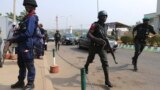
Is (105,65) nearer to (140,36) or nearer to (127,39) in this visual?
(140,36)

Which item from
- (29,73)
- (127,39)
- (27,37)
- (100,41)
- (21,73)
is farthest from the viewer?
(127,39)

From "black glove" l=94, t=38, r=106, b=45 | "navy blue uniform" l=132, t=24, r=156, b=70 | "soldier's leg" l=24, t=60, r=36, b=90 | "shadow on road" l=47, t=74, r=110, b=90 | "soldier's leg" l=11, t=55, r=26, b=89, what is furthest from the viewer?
"navy blue uniform" l=132, t=24, r=156, b=70

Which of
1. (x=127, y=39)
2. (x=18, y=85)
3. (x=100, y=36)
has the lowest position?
(x=127, y=39)

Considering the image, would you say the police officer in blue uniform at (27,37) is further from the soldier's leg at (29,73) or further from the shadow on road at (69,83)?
the shadow on road at (69,83)

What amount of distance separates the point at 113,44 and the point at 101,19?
14.5m

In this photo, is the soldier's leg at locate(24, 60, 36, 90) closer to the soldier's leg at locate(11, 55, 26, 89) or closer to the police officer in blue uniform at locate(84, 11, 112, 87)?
the soldier's leg at locate(11, 55, 26, 89)

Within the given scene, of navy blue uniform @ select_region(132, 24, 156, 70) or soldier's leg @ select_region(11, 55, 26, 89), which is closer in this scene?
soldier's leg @ select_region(11, 55, 26, 89)

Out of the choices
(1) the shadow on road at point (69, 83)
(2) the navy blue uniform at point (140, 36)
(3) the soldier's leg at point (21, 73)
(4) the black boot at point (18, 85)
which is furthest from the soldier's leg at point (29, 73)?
(2) the navy blue uniform at point (140, 36)

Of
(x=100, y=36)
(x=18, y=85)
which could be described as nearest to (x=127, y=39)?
(x=100, y=36)

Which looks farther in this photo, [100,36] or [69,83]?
[69,83]

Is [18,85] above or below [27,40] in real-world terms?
below

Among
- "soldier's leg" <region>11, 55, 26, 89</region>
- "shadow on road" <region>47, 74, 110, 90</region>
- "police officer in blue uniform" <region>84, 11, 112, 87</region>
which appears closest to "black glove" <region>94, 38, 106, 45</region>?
"police officer in blue uniform" <region>84, 11, 112, 87</region>

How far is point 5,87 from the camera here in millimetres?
8148

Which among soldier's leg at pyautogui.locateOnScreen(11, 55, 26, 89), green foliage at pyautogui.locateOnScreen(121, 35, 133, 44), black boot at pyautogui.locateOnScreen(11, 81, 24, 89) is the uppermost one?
soldier's leg at pyautogui.locateOnScreen(11, 55, 26, 89)
